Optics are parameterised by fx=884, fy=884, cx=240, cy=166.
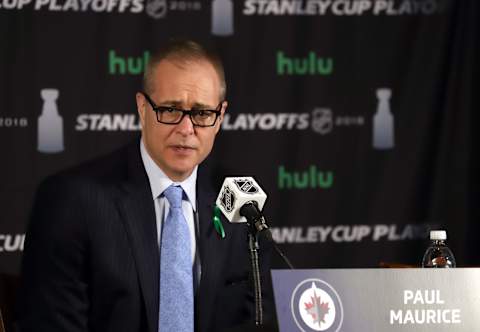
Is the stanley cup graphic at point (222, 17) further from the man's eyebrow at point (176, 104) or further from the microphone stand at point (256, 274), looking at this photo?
the microphone stand at point (256, 274)

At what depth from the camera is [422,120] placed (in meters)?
4.84

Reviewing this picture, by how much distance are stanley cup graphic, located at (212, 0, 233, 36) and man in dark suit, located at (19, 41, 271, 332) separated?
1715 mm

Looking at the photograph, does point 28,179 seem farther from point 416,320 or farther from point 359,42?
point 416,320

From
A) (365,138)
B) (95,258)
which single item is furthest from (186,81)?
(365,138)

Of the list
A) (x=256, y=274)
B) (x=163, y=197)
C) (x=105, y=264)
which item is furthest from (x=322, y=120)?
(x=256, y=274)

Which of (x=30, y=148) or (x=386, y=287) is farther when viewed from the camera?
(x=30, y=148)

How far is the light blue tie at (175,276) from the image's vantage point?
9.05ft

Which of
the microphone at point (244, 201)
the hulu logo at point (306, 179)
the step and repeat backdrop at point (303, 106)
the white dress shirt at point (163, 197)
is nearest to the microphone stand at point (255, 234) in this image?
the microphone at point (244, 201)

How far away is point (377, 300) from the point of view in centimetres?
221

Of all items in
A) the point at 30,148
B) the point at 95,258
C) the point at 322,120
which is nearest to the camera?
the point at 95,258

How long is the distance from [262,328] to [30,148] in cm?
244

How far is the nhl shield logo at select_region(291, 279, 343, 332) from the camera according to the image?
7.06 ft

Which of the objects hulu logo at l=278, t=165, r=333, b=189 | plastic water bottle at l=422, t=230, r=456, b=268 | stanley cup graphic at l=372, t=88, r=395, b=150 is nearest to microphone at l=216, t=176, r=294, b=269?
plastic water bottle at l=422, t=230, r=456, b=268

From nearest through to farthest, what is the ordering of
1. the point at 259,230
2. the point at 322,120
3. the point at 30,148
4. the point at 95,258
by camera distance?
the point at 259,230, the point at 95,258, the point at 30,148, the point at 322,120
